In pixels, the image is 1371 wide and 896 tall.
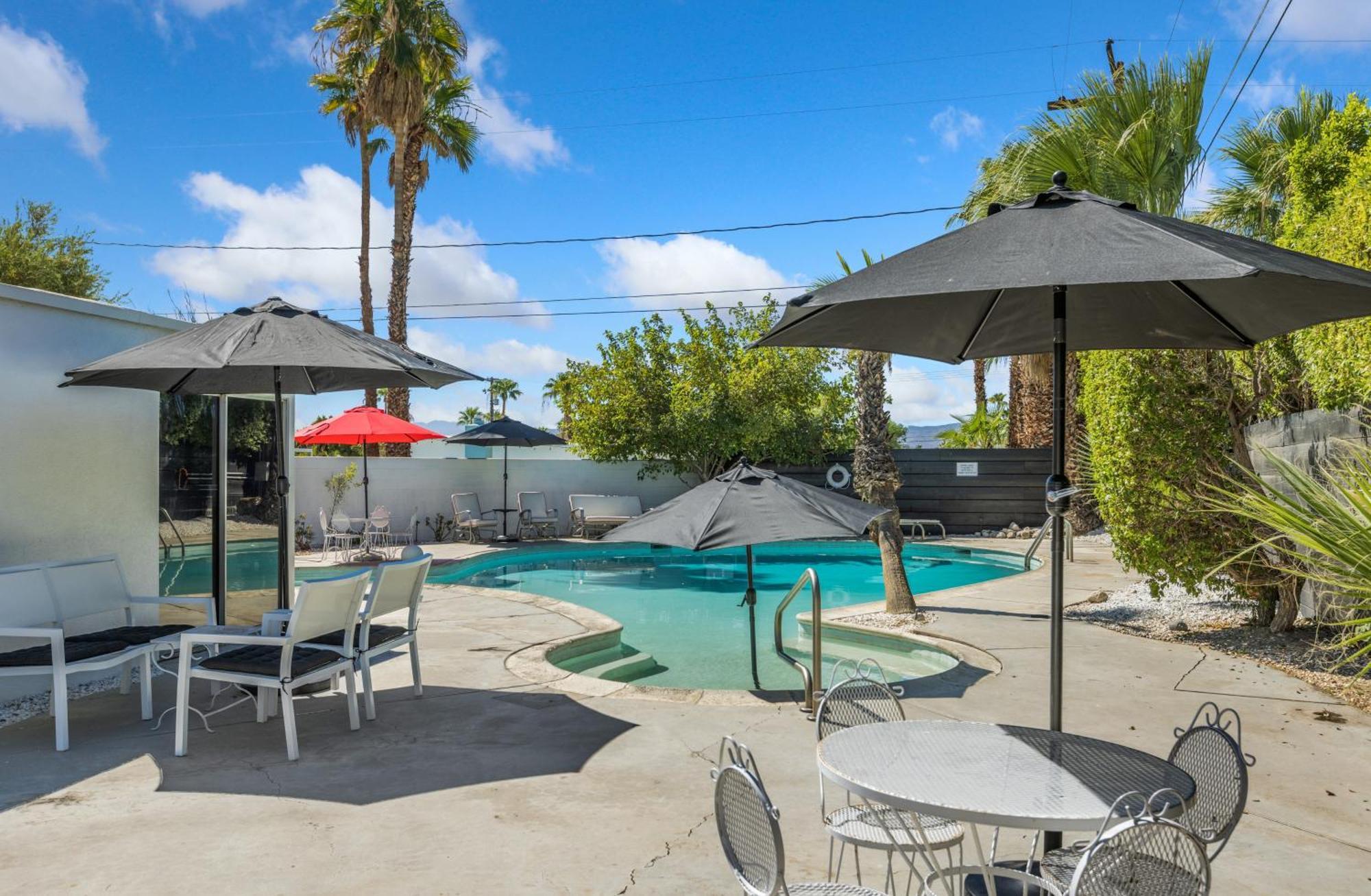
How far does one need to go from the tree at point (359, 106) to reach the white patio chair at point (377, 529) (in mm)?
4244

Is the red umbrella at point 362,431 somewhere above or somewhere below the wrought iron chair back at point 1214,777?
above

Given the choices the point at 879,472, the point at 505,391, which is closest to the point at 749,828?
the point at 879,472

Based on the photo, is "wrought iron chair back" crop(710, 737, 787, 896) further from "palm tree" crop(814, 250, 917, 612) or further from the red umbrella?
the red umbrella

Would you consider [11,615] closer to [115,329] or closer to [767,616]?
[115,329]

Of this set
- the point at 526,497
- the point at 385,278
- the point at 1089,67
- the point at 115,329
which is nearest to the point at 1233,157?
the point at 1089,67

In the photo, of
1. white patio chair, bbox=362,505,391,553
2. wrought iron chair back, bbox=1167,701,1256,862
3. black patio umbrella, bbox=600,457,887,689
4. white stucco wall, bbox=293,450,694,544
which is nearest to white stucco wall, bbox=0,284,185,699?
black patio umbrella, bbox=600,457,887,689

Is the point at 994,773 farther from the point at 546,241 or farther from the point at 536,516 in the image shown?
the point at 546,241

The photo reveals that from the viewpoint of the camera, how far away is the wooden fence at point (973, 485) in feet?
58.4

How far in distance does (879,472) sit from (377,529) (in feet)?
29.1

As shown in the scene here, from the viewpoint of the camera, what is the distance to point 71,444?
5711 mm

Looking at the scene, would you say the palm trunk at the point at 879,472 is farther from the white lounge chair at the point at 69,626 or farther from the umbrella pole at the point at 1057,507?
the white lounge chair at the point at 69,626

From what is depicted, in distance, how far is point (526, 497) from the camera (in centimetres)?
1694

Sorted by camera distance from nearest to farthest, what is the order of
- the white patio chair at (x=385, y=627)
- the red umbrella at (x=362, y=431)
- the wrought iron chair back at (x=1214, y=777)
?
the wrought iron chair back at (x=1214, y=777), the white patio chair at (x=385, y=627), the red umbrella at (x=362, y=431)

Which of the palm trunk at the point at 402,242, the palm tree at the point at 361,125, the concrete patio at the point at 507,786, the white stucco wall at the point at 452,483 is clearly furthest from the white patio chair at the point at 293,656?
the palm tree at the point at 361,125
